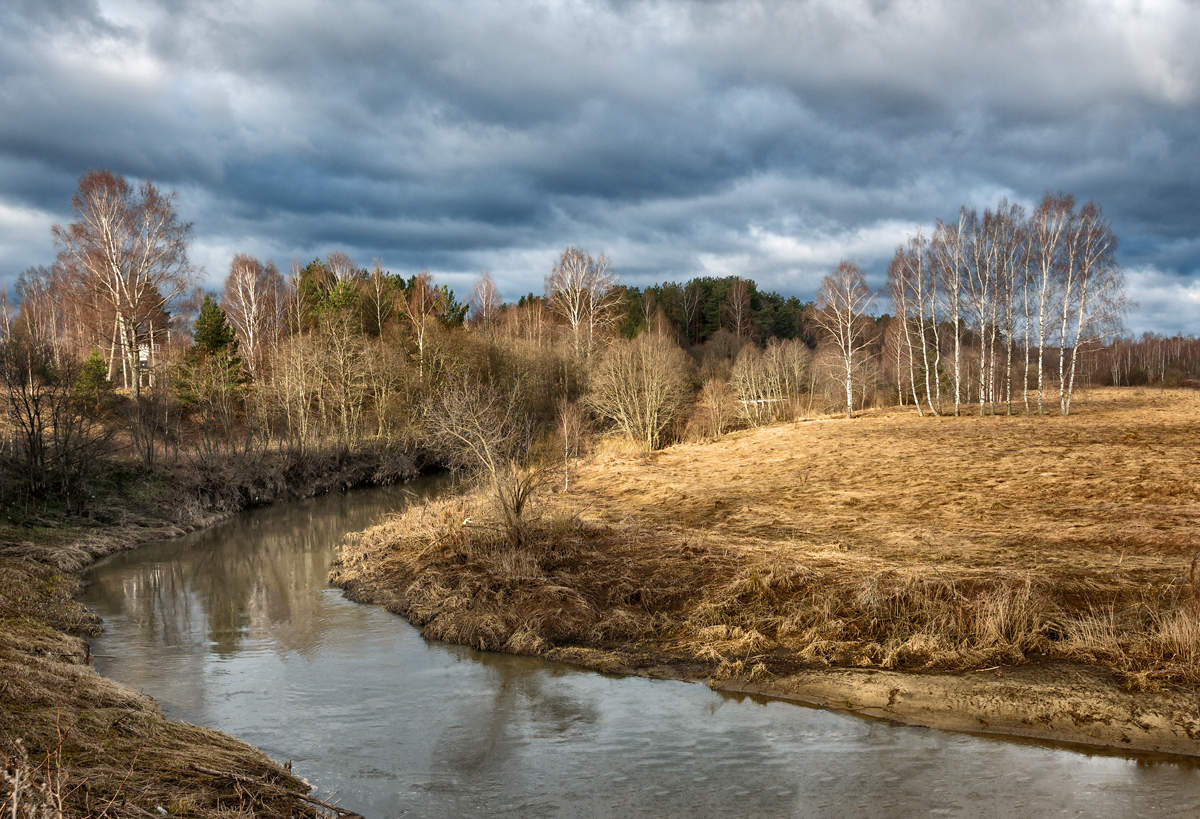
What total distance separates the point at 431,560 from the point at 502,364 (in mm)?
30481

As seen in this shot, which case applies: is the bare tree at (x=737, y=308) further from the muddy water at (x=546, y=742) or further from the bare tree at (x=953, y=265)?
the muddy water at (x=546, y=742)

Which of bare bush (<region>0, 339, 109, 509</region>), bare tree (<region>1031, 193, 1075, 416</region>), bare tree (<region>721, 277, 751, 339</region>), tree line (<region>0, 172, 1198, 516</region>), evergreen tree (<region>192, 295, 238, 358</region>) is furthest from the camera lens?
bare tree (<region>721, 277, 751, 339</region>)

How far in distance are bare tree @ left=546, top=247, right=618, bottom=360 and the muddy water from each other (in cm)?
4863

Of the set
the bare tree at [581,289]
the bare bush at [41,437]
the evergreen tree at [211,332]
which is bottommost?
the bare bush at [41,437]

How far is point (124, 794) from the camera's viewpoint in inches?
241

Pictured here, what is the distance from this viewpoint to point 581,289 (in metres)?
65.1

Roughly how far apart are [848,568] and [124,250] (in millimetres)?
45311

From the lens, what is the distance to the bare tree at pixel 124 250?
43.1 m

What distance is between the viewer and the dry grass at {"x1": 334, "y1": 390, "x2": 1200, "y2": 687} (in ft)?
38.2

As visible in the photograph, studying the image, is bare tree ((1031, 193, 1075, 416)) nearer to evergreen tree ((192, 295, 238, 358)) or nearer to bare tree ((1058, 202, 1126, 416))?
bare tree ((1058, 202, 1126, 416))

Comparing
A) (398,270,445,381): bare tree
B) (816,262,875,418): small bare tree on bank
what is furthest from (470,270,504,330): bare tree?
(816,262,875,418): small bare tree on bank

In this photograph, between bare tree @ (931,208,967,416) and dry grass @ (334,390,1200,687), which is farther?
bare tree @ (931,208,967,416)

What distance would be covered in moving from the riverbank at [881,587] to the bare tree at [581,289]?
38.0 metres

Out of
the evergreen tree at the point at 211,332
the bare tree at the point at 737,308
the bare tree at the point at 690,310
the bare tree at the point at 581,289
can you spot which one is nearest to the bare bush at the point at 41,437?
the evergreen tree at the point at 211,332
